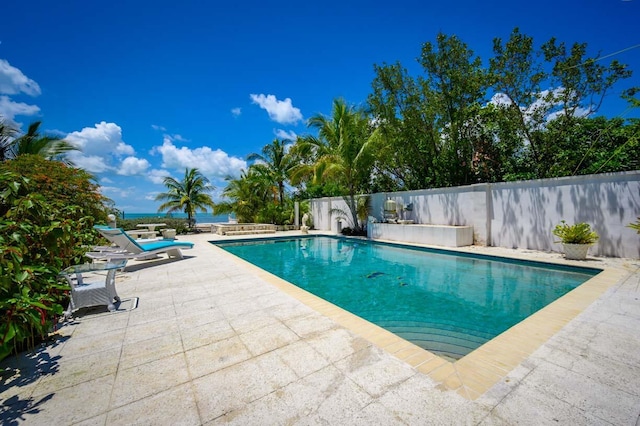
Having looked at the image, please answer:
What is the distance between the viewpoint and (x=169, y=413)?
205 cm

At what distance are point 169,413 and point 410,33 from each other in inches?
610

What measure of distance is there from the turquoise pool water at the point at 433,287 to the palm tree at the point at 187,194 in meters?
10.7

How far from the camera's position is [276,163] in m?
21.2

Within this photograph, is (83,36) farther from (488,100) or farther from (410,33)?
(488,100)

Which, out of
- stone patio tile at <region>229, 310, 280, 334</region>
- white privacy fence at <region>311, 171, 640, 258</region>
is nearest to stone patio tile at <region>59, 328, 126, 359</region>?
stone patio tile at <region>229, 310, 280, 334</region>

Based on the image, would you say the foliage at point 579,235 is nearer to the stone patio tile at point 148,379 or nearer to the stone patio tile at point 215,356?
the stone patio tile at point 215,356

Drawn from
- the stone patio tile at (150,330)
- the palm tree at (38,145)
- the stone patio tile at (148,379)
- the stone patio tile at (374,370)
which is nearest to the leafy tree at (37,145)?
the palm tree at (38,145)

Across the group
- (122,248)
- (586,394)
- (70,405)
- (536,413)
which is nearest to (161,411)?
(70,405)

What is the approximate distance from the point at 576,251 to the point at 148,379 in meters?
10.1

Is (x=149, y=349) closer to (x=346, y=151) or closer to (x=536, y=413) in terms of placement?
(x=536, y=413)

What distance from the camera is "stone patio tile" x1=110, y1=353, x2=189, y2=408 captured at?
2.27 metres

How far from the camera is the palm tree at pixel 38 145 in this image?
891 cm

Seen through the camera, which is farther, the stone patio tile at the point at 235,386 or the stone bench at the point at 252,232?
the stone bench at the point at 252,232

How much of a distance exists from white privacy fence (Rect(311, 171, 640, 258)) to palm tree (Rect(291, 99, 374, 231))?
274cm
